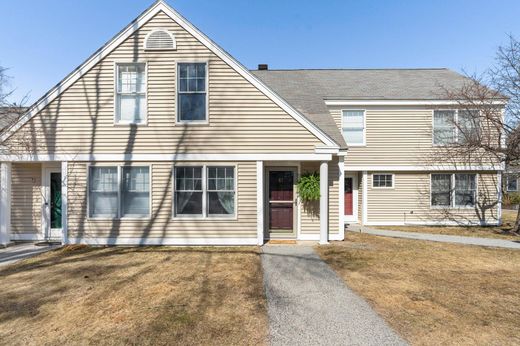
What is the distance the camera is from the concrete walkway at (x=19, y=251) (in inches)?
289

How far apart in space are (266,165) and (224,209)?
2092 mm

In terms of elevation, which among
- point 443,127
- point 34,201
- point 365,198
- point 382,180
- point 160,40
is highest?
point 160,40

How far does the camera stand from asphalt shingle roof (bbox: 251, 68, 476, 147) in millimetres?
11883

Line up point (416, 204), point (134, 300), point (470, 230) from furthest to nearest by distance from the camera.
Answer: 1. point (416, 204)
2. point (470, 230)
3. point (134, 300)

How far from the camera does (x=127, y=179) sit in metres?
8.89

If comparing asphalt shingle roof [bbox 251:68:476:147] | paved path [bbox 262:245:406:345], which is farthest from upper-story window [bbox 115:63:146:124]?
paved path [bbox 262:245:406:345]

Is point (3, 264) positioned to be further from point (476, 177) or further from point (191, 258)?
point (476, 177)

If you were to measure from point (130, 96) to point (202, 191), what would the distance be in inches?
151

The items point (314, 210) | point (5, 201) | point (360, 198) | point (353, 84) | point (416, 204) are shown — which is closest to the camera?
point (5, 201)

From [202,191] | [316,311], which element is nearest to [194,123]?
[202,191]

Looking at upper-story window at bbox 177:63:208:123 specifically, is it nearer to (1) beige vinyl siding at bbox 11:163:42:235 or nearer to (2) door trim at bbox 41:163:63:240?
(2) door trim at bbox 41:163:63:240

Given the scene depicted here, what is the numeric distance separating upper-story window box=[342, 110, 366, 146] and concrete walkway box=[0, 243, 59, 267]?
12351 millimetres

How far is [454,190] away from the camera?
13.2 m

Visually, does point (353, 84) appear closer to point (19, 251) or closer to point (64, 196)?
point (64, 196)
